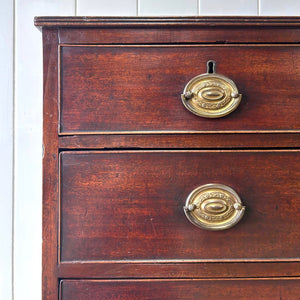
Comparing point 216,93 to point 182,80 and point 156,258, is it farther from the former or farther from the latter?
point 156,258

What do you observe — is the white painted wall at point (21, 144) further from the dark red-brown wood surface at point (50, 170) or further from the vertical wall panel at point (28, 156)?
the dark red-brown wood surface at point (50, 170)

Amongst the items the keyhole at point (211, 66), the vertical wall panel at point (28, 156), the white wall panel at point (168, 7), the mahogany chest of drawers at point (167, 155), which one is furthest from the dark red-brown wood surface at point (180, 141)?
the white wall panel at point (168, 7)

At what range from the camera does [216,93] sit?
2.04 ft

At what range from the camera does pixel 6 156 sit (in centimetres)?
106

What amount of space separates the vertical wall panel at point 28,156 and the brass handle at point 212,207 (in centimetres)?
58

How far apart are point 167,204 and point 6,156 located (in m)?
0.62

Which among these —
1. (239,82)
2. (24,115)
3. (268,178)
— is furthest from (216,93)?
(24,115)

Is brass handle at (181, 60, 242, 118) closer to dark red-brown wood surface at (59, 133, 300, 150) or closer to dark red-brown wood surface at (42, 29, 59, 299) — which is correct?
dark red-brown wood surface at (59, 133, 300, 150)

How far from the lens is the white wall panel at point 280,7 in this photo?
3.56ft

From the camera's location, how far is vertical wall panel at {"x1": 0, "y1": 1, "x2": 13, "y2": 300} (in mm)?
1062

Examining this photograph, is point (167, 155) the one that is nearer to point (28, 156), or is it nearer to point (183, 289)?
point (183, 289)

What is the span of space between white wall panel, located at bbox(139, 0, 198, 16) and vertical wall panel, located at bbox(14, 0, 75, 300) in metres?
0.27

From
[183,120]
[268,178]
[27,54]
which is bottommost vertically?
[268,178]

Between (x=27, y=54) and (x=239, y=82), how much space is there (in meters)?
0.68
